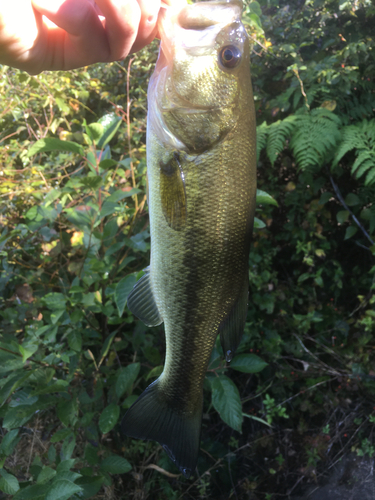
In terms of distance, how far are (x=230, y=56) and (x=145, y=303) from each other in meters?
0.79

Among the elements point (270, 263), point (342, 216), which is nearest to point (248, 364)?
point (270, 263)

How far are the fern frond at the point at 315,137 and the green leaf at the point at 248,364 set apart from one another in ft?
4.72

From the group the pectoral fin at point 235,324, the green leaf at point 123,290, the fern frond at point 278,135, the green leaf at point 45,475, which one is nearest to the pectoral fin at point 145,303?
the pectoral fin at point 235,324

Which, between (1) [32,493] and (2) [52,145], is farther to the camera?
(2) [52,145]

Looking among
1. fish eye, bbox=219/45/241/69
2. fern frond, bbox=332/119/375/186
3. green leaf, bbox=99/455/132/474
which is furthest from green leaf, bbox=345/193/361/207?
green leaf, bbox=99/455/132/474

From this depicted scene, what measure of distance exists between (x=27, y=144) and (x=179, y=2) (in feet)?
7.70

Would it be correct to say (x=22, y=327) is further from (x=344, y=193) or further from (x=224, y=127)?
(x=344, y=193)

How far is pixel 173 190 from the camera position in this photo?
98 cm

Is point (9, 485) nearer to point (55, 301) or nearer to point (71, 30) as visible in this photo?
point (55, 301)

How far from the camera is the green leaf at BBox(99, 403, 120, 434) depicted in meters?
1.58

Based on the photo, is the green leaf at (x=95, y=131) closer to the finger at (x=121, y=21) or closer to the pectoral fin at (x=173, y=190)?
the finger at (x=121, y=21)

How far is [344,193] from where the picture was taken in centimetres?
288

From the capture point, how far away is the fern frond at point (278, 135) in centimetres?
247

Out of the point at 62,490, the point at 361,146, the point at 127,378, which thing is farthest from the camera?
the point at 361,146
